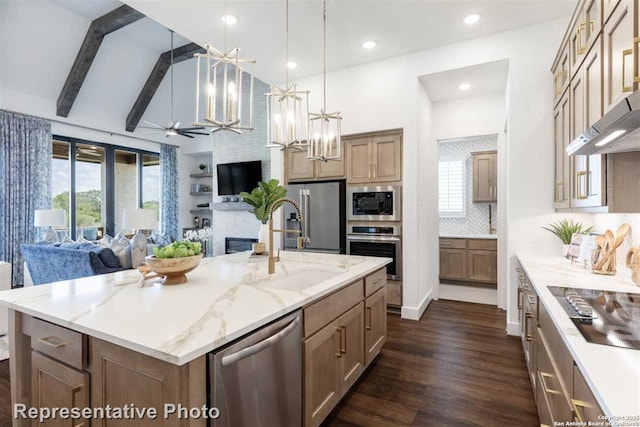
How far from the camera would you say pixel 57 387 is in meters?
1.36

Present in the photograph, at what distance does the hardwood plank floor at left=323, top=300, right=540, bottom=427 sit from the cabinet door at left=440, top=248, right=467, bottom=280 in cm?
178

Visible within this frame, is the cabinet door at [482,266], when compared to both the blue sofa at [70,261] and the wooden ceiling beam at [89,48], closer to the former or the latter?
the blue sofa at [70,261]

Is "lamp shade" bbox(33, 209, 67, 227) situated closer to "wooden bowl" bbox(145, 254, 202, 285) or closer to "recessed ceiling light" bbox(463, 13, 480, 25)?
"wooden bowl" bbox(145, 254, 202, 285)

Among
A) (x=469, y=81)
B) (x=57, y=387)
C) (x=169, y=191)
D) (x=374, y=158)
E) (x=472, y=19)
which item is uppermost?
(x=472, y=19)

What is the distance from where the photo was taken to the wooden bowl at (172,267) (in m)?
1.71

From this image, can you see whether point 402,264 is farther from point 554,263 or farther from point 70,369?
point 70,369

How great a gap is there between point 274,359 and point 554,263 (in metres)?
2.46

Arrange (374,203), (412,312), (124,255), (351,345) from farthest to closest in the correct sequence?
(374,203)
(412,312)
(124,255)
(351,345)

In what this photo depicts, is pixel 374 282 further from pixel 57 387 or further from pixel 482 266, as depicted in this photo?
A: pixel 482 266

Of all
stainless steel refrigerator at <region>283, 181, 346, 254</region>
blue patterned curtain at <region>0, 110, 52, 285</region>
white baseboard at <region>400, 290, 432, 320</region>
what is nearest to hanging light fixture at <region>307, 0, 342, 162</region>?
stainless steel refrigerator at <region>283, 181, 346, 254</region>

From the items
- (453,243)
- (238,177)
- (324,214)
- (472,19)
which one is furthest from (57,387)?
(238,177)

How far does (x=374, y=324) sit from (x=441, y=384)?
0.64 m

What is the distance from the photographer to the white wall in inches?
129

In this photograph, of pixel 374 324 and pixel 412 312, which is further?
pixel 412 312
